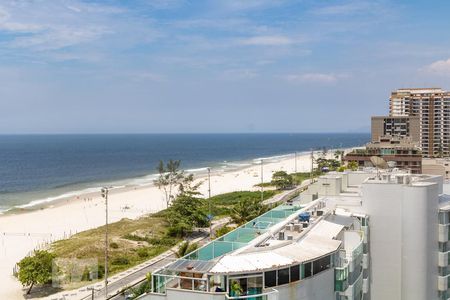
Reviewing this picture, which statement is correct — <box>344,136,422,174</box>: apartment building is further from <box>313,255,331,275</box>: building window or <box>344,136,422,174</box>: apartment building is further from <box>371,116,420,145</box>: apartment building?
<box>313,255,331,275</box>: building window

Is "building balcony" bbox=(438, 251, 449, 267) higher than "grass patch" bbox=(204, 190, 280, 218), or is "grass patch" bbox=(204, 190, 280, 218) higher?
"building balcony" bbox=(438, 251, 449, 267)

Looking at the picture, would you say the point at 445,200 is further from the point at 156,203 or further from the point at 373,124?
the point at 373,124

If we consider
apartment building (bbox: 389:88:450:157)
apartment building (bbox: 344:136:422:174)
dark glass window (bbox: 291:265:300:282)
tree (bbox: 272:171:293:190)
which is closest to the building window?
dark glass window (bbox: 291:265:300:282)

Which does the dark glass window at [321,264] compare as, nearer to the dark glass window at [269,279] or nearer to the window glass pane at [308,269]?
the window glass pane at [308,269]

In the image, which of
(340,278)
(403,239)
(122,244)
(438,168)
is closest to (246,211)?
(122,244)

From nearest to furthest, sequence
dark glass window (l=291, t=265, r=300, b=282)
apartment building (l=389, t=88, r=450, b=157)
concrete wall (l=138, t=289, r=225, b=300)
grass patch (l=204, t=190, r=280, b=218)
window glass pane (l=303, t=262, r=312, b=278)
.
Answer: concrete wall (l=138, t=289, r=225, b=300), dark glass window (l=291, t=265, r=300, b=282), window glass pane (l=303, t=262, r=312, b=278), grass patch (l=204, t=190, r=280, b=218), apartment building (l=389, t=88, r=450, b=157)

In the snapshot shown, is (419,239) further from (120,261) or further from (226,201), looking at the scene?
(226,201)

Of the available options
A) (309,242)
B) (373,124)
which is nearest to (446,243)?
(309,242)

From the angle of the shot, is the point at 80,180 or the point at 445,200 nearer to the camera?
the point at 445,200
